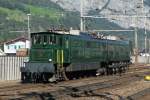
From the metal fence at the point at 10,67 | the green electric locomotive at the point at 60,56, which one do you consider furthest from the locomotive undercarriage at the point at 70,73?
the metal fence at the point at 10,67

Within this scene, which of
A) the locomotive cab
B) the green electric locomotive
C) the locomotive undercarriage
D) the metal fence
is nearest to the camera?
the locomotive cab

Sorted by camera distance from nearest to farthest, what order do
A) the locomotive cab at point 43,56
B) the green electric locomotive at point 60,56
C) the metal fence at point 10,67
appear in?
the locomotive cab at point 43,56
the green electric locomotive at point 60,56
the metal fence at point 10,67

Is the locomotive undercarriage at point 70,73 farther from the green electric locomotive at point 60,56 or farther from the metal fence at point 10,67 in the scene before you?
the metal fence at point 10,67

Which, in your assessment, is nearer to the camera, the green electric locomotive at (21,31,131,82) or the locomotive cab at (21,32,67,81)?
the locomotive cab at (21,32,67,81)

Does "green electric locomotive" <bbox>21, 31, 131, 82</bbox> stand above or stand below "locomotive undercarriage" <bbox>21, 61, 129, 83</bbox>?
above

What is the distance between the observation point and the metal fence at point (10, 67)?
133 feet

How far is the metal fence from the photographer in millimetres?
40531

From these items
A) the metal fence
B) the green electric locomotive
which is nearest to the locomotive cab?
the green electric locomotive

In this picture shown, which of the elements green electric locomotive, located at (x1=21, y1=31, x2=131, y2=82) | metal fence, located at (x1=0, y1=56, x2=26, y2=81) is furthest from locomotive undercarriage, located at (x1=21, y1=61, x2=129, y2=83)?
metal fence, located at (x1=0, y1=56, x2=26, y2=81)

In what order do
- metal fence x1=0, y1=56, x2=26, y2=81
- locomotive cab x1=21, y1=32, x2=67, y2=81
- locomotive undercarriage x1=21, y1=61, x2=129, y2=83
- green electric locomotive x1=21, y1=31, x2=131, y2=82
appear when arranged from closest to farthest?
locomotive cab x1=21, y1=32, x2=67, y2=81
green electric locomotive x1=21, y1=31, x2=131, y2=82
locomotive undercarriage x1=21, y1=61, x2=129, y2=83
metal fence x1=0, y1=56, x2=26, y2=81

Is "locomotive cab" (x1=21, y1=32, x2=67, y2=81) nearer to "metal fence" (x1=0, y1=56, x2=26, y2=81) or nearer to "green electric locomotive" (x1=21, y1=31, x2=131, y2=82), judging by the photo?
"green electric locomotive" (x1=21, y1=31, x2=131, y2=82)

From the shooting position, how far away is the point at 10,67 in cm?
4122

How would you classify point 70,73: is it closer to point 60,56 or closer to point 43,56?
point 60,56

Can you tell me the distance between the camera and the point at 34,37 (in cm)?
3675
